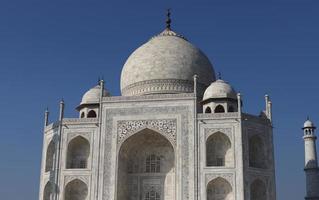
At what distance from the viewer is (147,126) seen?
57.6 ft

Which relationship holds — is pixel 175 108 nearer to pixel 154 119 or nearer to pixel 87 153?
pixel 154 119

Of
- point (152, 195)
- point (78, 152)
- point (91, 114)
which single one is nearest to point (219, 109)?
point (152, 195)

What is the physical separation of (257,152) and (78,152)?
707 cm

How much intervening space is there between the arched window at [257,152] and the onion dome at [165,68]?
382 cm

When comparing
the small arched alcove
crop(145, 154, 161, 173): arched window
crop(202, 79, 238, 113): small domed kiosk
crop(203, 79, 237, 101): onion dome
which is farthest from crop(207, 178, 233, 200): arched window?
crop(203, 79, 237, 101): onion dome

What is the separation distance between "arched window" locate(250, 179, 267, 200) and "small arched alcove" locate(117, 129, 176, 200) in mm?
2994

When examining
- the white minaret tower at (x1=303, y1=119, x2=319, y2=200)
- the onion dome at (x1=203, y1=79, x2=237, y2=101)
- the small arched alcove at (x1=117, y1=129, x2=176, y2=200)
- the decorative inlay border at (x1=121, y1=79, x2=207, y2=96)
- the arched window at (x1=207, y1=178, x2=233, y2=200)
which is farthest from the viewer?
the white minaret tower at (x1=303, y1=119, x2=319, y2=200)

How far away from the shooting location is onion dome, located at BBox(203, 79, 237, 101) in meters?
18.3

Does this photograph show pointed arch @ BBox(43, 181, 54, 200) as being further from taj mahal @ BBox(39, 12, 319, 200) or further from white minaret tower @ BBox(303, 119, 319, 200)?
white minaret tower @ BBox(303, 119, 319, 200)

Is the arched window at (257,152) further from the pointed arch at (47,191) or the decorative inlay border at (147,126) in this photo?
the pointed arch at (47,191)

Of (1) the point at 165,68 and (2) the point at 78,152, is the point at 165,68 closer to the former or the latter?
(1) the point at 165,68

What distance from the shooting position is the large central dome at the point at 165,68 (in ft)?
66.2

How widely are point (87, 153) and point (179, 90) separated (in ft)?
15.7

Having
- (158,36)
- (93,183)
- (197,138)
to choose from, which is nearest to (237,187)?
(197,138)
